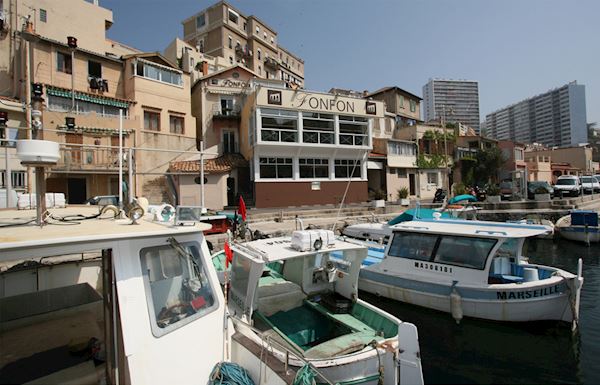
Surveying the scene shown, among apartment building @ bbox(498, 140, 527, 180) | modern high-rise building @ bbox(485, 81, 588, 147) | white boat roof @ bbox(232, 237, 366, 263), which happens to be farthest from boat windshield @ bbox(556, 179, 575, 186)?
modern high-rise building @ bbox(485, 81, 588, 147)

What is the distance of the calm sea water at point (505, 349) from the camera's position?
638 cm

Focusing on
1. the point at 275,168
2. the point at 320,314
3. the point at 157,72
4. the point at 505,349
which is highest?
the point at 157,72

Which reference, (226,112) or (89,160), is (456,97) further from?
(89,160)

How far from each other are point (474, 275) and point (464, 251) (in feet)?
2.29

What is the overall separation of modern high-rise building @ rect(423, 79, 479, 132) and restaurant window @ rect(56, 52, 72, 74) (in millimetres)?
98641

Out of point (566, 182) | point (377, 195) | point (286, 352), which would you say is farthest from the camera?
point (377, 195)

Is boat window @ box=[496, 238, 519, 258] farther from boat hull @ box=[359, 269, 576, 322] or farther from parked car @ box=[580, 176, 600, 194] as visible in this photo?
parked car @ box=[580, 176, 600, 194]

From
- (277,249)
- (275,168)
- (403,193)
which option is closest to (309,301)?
(277,249)

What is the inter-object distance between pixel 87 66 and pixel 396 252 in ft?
82.9

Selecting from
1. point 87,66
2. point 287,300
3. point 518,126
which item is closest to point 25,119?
point 87,66

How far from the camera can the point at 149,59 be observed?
84.2 feet

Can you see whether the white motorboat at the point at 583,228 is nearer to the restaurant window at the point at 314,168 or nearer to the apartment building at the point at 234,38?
the restaurant window at the point at 314,168

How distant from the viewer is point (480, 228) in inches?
366

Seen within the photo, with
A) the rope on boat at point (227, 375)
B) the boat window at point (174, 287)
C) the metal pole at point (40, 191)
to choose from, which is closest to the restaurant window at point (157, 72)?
the metal pole at point (40, 191)
